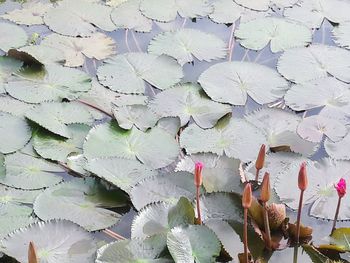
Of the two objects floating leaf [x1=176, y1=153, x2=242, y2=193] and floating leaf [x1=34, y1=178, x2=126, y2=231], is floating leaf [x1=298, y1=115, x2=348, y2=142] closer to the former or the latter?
floating leaf [x1=176, y1=153, x2=242, y2=193]

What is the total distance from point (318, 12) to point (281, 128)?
88 cm

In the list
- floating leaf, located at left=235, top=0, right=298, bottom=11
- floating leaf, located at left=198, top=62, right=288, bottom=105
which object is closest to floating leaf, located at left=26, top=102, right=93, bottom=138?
floating leaf, located at left=198, top=62, right=288, bottom=105

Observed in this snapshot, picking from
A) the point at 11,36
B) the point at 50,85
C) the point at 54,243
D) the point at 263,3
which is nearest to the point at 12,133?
the point at 50,85

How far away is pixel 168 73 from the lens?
7.43ft

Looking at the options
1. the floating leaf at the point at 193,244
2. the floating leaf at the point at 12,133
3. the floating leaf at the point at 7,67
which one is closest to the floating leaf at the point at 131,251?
the floating leaf at the point at 193,244

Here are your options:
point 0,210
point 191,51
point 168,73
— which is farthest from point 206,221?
point 191,51

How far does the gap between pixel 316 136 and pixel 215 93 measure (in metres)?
0.39

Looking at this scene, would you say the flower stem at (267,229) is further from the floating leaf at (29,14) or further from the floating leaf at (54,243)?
the floating leaf at (29,14)

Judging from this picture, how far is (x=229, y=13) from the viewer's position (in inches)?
105

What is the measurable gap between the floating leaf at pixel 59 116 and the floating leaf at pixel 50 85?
65 mm

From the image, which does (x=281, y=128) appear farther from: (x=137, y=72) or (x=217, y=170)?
(x=137, y=72)

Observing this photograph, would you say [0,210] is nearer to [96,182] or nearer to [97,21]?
[96,182]

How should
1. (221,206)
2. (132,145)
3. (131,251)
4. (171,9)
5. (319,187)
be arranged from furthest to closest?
(171,9) → (132,145) → (319,187) → (221,206) → (131,251)

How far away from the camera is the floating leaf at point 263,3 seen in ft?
8.93
